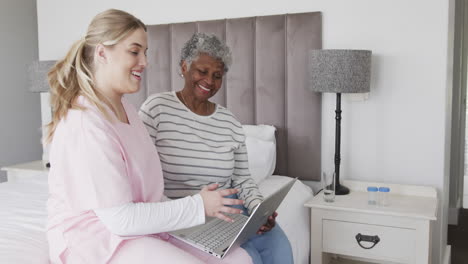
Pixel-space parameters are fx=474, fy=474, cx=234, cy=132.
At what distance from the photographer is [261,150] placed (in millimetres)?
2654

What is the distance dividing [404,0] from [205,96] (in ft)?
4.38

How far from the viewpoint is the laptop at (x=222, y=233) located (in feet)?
4.53

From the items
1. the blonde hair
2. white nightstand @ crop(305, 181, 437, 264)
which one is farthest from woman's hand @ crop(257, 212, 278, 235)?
the blonde hair

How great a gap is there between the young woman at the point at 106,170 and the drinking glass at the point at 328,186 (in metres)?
1.10

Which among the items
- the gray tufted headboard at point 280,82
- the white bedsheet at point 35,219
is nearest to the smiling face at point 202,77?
the white bedsheet at point 35,219

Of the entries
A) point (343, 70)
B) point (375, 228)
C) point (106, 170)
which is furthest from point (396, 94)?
point (106, 170)

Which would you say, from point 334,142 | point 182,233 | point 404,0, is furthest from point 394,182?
point 182,233

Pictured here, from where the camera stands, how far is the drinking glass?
2363mm

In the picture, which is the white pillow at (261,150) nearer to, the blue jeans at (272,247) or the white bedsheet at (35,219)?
the white bedsheet at (35,219)

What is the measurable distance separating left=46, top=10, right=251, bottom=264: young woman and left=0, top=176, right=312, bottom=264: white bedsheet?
0.29m

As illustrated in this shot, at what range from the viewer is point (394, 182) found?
2609 mm

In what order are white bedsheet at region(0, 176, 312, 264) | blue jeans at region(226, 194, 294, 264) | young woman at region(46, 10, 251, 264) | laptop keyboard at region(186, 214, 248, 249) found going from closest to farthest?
young woman at region(46, 10, 251, 264)
laptop keyboard at region(186, 214, 248, 249)
white bedsheet at region(0, 176, 312, 264)
blue jeans at region(226, 194, 294, 264)

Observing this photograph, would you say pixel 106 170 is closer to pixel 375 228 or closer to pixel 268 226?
pixel 268 226

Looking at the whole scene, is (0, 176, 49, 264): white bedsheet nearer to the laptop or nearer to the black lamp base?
the laptop
